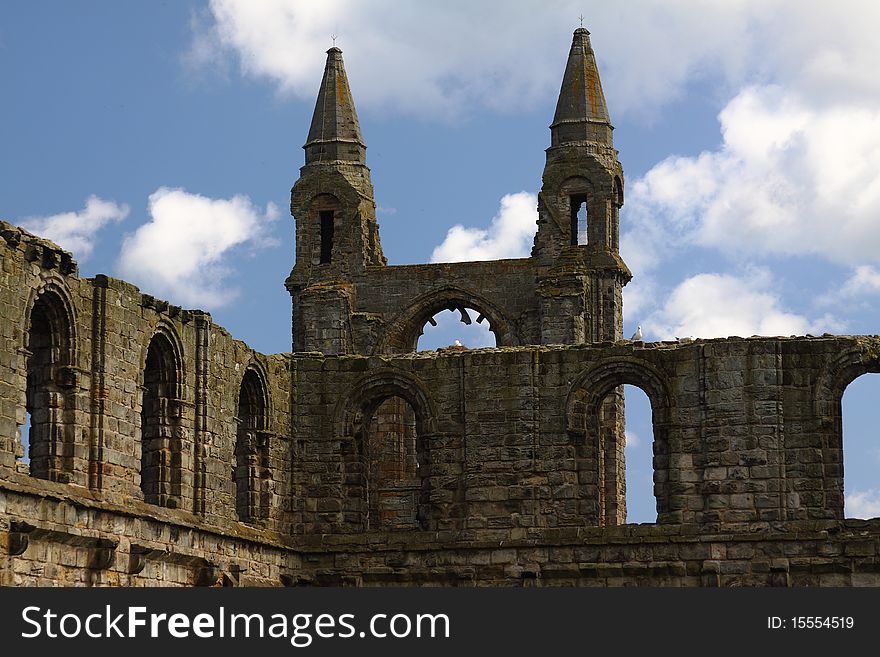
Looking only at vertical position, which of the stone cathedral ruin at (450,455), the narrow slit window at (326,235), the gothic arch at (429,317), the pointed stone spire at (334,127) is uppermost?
the pointed stone spire at (334,127)

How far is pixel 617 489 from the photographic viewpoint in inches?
2030

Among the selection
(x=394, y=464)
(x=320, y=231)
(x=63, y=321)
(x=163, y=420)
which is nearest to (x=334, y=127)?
(x=320, y=231)

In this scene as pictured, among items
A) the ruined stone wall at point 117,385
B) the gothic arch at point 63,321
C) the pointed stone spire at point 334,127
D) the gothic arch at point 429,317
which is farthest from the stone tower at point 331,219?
the gothic arch at point 63,321

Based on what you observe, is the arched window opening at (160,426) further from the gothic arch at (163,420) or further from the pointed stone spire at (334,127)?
the pointed stone spire at (334,127)

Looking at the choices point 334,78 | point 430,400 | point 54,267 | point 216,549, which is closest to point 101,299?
point 54,267

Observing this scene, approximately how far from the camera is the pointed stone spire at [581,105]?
2185 inches

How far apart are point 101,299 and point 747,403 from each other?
10.4 meters

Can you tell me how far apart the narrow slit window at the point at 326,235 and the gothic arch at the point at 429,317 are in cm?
259

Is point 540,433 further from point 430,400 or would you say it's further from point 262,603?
point 262,603

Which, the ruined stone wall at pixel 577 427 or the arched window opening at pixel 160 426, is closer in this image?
the arched window opening at pixel 160 426

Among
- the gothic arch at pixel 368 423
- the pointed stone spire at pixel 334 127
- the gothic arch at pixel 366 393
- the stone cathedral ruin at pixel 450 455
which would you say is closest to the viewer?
the stone cathedral ruin at pixel 450 455

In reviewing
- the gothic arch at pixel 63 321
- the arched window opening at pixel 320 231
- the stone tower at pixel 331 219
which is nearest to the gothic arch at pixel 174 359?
the gothic arch at pixel 63 321

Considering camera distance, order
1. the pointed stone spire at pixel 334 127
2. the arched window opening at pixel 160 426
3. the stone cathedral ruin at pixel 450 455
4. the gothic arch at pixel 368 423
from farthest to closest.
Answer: the pointed stone spire at pixel 334 127
the gothic arch at pixel 368 423
the arched window opening at pixel 160 426
the stone cathedral ruin at pixel 450 455

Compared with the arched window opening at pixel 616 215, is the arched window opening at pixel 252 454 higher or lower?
lower
